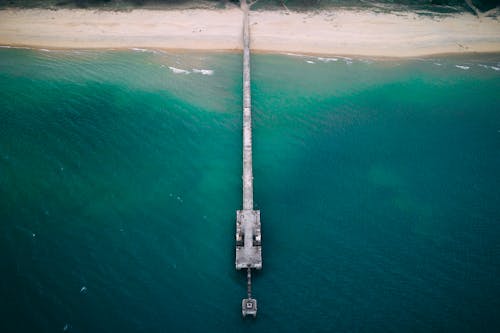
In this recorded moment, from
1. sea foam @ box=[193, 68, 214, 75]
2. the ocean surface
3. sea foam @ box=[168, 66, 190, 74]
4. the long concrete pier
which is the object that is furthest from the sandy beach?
the long concrete pier

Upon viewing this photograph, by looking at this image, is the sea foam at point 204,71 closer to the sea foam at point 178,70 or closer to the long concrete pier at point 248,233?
the sea foam at point 178,70

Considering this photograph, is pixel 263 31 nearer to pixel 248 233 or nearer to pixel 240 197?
pixel 240 197

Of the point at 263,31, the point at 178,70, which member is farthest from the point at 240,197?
the point at 263,31

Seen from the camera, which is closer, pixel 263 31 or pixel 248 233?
pixel 248 233

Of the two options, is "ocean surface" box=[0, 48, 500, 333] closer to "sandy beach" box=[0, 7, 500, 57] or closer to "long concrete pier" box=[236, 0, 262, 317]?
"long concrete pier" box=[236, 0, 262, 317]

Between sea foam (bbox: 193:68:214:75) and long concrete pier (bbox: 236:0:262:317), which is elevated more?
sea foam (bbox: 193:68:214:75)

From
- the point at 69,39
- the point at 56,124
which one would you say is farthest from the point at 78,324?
the point at 69,39
